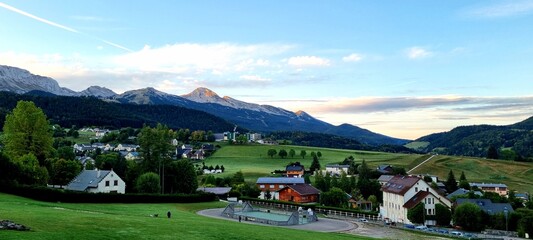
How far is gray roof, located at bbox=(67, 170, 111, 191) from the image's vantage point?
83756 mm

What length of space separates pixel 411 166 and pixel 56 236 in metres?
179

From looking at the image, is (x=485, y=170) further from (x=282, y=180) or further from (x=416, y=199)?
(x=416, y=199)

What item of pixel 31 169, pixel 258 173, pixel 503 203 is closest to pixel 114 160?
pixel 31 169

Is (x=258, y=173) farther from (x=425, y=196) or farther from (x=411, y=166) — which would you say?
(x=425, y=196)

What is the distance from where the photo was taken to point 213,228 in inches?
1490

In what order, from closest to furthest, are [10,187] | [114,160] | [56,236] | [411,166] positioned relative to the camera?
[56,236], [10,187], [114,160], [411,166]

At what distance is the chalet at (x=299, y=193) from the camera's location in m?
115

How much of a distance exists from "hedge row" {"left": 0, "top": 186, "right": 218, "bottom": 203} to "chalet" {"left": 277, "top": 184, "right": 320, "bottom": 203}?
4117cm

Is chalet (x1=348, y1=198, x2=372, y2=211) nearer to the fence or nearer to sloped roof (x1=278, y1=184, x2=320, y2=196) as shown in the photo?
sloped roof (x1=278, y1=184, x2=320, y2=196)

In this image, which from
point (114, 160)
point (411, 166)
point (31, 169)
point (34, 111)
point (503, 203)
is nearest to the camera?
point (31, 169)

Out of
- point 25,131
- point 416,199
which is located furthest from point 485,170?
point 25,131

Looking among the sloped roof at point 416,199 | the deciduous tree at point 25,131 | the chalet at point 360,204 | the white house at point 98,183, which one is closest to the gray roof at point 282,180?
the chalet at point 360,204

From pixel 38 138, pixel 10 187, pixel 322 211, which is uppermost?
pixel 38 138

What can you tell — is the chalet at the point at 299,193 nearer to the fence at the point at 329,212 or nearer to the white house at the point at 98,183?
the fence at the point at 329,212
